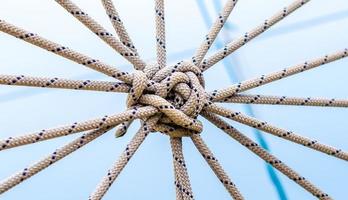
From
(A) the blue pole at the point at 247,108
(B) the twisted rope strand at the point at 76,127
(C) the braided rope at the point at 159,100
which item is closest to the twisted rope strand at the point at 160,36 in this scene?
(C) the braided rope at the point at 159,100

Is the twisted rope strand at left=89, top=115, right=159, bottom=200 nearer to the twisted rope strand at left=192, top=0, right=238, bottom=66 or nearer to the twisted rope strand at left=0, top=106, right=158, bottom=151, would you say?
the twisted rope strand at left=0, top=106, right=158, bottom=151

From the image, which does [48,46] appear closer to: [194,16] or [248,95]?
[248,95]

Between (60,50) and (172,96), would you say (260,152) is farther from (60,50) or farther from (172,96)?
(60,50)

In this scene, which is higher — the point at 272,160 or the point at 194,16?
the point at 194,16

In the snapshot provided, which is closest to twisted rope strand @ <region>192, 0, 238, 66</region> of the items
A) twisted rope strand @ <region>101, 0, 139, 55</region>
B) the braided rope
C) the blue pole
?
the braided rope

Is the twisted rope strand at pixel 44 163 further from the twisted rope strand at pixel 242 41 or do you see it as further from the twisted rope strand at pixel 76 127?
the twisted rope strand at pixel 242 41

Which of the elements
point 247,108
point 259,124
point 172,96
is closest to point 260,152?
point 259,124

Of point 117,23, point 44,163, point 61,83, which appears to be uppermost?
point 117,23

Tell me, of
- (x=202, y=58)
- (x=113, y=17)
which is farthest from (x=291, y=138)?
(x=113, y=17)
